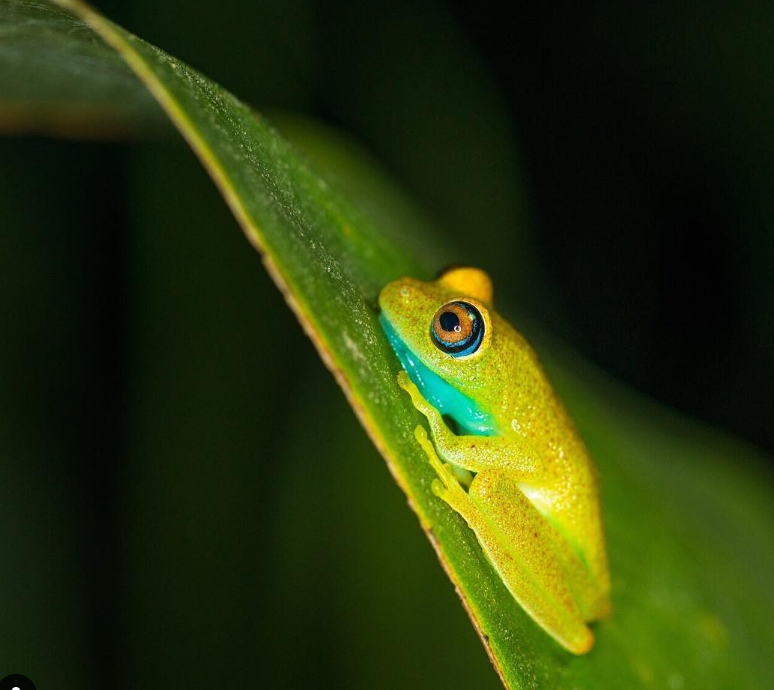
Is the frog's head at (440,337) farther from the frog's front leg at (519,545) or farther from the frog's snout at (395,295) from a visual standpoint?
the frog's front leg at (519,545)

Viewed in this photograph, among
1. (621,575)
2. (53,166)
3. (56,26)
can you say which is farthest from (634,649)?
(53,166)

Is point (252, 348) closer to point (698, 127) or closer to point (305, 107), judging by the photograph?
point (305, 107)

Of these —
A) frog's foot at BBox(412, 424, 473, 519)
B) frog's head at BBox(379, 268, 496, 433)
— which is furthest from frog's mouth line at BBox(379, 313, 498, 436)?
frog's foot at BBox(412, 424, 473, 519)

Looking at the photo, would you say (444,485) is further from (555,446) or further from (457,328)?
(555,446)

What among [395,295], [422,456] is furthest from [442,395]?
[422,456]

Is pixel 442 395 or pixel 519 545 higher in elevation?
pixel 442 395

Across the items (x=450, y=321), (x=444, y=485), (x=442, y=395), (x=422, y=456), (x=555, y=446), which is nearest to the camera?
(x=422, y=456)

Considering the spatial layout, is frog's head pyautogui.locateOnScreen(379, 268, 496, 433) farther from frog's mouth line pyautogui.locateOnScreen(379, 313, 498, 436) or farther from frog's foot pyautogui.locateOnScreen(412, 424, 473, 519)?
frog's foot pyautogui.locateOnScreen(412, 424, 473, 519)

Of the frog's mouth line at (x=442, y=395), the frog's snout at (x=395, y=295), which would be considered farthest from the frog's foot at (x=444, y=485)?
the frog's snout at (x=395, y=295)
